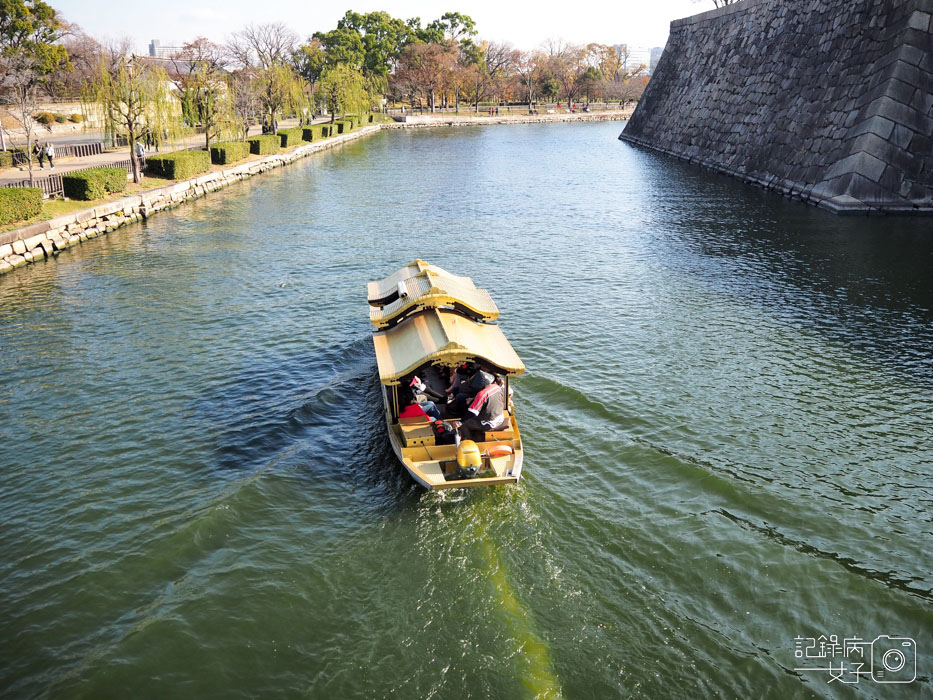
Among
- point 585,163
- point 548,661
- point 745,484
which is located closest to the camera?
point 548,661

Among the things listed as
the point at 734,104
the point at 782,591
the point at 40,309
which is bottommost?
the point at 40,309

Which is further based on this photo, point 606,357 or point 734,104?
point 734,104

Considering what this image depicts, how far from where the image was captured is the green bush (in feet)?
188

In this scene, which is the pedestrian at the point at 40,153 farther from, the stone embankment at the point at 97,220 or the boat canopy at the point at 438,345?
the boat canopy at the point at 438,345

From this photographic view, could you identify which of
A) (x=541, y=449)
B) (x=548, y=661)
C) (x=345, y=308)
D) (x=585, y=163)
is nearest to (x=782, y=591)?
(x=548, y=661)

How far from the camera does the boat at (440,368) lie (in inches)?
430

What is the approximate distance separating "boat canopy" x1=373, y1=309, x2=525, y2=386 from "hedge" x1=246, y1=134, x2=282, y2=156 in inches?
1761

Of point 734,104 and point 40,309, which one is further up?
point 734,104

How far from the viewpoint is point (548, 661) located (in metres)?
8.21

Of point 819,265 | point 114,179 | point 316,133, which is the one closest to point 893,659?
point 819,265

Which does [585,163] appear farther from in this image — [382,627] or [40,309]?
[382,627]

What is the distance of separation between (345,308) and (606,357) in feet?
27.9

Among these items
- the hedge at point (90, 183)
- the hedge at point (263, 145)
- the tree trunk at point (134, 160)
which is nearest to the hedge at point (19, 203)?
the hedge at point (90, 183)

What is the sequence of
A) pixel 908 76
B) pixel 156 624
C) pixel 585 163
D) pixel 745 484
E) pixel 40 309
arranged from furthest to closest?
pixel 585 163
pixel 908 76
pixel 40 309
pixel 745 484
pixel 156 624
